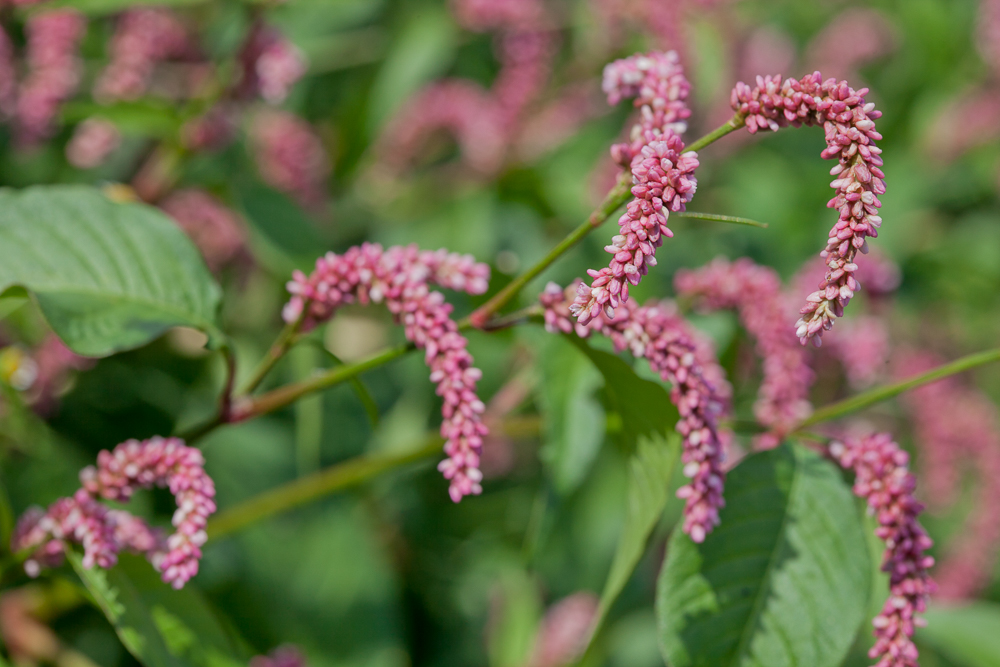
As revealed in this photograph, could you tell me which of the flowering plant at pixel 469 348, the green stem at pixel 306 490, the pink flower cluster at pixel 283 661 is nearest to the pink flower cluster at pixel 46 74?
the flowering plant at pixel 469 348

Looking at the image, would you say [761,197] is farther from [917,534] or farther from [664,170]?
[664,170]

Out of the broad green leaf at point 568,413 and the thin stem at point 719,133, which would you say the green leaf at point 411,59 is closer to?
the broad green leaf at point 568,413

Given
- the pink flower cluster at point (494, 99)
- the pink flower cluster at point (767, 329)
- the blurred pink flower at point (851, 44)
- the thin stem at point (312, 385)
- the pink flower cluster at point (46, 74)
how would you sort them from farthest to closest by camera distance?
the blurred pink flower at point (851, 44), the pink flower cluster at point (494, 99), the pink flower cluster at point (46, 74), the pink flower cluster at point (767, 329), the thin stem at point (312, 385)

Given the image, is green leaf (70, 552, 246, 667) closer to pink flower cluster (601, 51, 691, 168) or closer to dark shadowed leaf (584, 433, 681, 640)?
dark shadowed leaf (584, 433, 681, 640)

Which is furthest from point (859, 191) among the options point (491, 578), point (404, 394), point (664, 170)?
point (491, 578)

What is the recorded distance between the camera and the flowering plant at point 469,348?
1073mm

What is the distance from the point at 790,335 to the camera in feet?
4.76

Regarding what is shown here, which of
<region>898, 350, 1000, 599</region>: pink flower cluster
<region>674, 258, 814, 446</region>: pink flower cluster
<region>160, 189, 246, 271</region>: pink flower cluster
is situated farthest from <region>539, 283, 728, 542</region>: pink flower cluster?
<region>898, 350, 1000, 599</region>: pink flower cluster

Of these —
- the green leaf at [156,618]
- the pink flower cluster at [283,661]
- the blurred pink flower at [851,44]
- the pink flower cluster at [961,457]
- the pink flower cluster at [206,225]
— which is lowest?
the pink flower cluster at [283,661]

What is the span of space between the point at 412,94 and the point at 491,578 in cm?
138

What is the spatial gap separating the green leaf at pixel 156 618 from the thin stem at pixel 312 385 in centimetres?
22

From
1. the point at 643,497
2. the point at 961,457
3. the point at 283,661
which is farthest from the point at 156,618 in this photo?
the point at 961,457

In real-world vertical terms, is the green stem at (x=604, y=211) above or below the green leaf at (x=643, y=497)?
above

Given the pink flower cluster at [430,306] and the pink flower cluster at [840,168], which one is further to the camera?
the pink flower cluster at [430,306]
